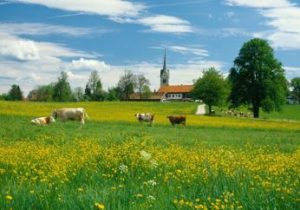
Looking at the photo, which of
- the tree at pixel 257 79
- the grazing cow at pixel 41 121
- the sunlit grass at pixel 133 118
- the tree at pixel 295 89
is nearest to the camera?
the grazing cow at pixel 41 121

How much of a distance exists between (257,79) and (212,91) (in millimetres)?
8704

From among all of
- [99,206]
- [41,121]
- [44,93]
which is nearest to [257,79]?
[41,121]

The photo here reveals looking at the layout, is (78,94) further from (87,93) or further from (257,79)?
(257,79)

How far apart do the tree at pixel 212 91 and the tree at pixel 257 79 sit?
9.45 ft

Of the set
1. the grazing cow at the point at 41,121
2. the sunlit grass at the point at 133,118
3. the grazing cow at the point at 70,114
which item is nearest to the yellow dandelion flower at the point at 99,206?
the grazing cow at the point at 41,121

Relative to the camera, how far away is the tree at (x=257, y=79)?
85062mm

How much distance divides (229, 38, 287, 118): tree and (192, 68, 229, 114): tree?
2.88 meters

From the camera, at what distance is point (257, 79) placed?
286 ft

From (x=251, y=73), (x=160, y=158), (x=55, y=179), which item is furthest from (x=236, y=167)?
(x=251, y=73)

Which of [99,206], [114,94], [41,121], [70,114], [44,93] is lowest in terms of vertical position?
[41,121]

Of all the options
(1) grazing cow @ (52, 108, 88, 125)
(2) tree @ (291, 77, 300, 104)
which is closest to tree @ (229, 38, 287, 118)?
(1) grazing cow @ (52, 108, 88, 125)

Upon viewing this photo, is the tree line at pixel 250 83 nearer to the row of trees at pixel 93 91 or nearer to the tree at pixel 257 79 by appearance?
the tree at pixel 257 79

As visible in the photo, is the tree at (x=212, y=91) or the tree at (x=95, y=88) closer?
the tree at (x=212, y=91)

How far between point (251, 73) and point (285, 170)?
79.0 meters
